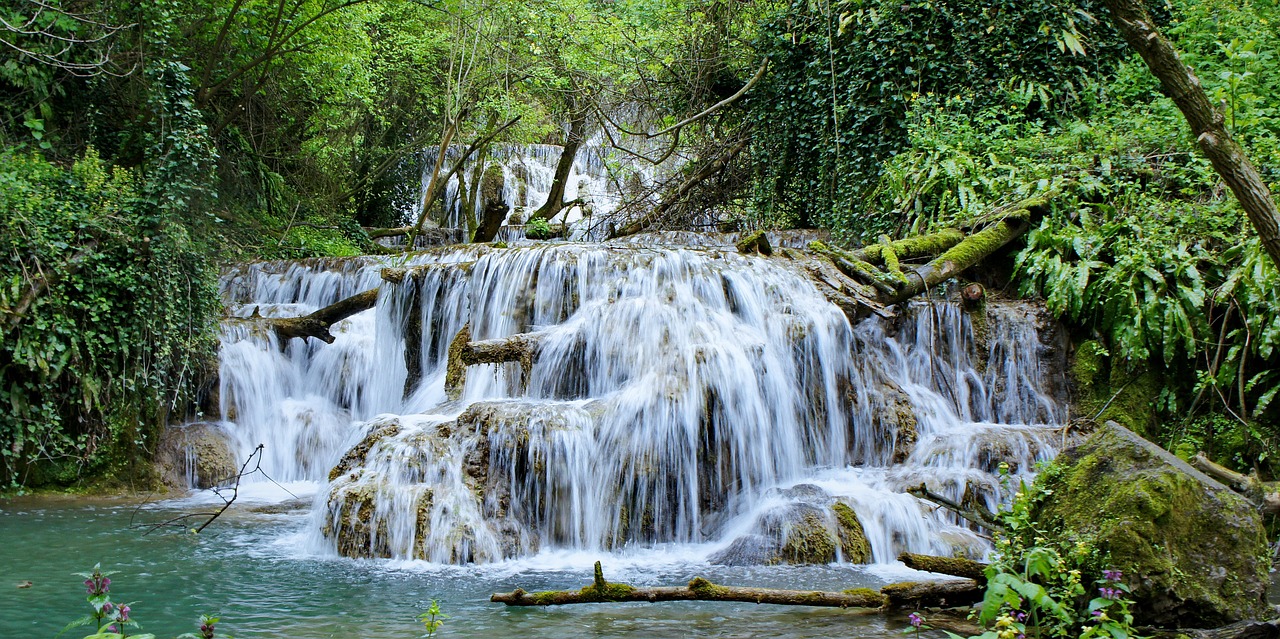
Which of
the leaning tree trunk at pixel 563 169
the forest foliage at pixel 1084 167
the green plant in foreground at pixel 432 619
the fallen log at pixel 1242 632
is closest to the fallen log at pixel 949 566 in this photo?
the fallen log at pixel 1242 632

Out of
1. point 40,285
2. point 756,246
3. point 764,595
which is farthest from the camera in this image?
point 756,246

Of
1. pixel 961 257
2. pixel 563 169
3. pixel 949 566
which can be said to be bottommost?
pixel 949 566

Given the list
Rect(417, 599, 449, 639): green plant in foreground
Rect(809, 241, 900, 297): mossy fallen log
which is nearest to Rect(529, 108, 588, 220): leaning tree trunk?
Rect(809, 241, 900, 297): mossy fallen log

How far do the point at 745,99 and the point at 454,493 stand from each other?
11.8 meters

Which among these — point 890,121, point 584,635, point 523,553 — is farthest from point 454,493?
point 890,121

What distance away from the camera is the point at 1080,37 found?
1295cm

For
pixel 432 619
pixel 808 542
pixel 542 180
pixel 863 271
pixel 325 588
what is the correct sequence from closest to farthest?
pixel 432 619, pixel 325 588, pixel 808 542, pixel 863 271, pixel 542 180

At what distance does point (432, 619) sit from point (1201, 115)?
14.2 feet

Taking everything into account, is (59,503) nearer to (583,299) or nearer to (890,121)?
(583,299)

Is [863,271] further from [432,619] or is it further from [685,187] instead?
[685,187]

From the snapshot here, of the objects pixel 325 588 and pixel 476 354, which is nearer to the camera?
pixel 325 588

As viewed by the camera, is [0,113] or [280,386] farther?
[280,386]

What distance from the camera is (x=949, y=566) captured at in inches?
164

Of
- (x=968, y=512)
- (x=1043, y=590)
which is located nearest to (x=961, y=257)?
(x=968, y=512)
